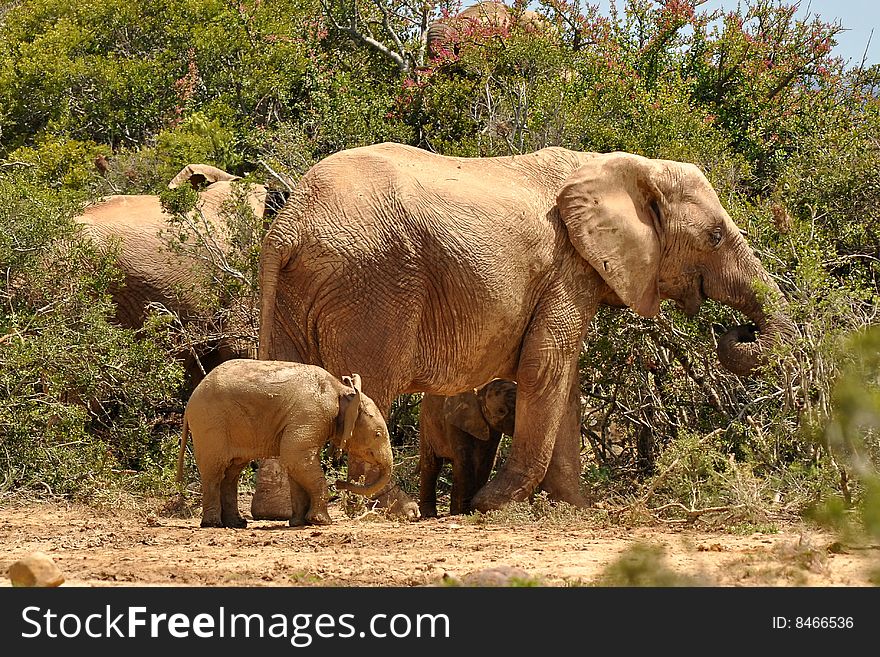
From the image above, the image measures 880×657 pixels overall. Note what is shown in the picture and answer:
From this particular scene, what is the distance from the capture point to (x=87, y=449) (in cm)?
1102

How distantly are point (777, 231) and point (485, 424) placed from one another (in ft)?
8.98

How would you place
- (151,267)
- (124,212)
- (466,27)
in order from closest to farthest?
(151,267)
(124,212)
(466,27)

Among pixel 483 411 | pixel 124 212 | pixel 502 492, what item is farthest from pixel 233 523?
pixel 124 212

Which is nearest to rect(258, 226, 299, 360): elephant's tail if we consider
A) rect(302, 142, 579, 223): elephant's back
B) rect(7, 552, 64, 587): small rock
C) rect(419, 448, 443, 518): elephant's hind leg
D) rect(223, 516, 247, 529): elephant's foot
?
rect(302, 142, 579, 223): elephant's back

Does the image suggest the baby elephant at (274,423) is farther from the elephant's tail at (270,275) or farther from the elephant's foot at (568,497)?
the elephant's foot at (568,497)

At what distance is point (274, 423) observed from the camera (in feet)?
27.3

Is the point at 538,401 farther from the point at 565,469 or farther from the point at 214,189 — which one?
the point at 214,189

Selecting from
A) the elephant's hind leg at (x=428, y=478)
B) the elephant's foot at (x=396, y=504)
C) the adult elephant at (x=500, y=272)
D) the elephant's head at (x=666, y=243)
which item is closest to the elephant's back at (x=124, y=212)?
the elephant's hind leg at (x=428, y=478)

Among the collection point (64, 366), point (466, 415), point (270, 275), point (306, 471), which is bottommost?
point (306, 471)

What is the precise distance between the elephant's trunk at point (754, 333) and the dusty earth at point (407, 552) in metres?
1.53

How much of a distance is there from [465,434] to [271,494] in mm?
1826
